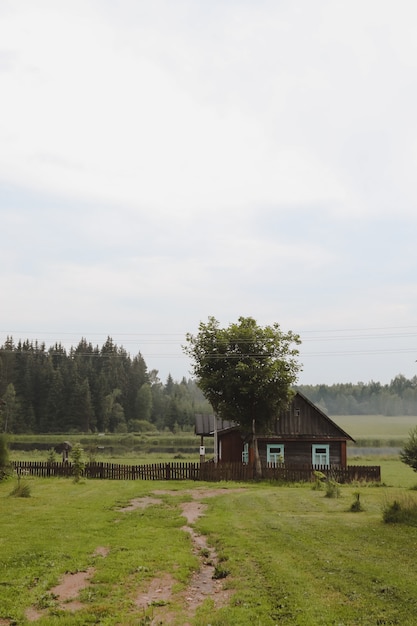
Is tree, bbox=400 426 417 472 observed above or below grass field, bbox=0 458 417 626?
above

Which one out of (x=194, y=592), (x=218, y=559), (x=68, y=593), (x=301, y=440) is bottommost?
(x=218, y=559)

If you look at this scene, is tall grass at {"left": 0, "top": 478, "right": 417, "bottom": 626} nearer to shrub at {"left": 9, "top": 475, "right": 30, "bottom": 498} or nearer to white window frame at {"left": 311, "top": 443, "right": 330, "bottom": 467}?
shrub at {"left": 9, "top": 475, "right": 30, "bottom": 498}

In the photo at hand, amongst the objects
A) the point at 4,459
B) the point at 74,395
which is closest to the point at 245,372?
the point at 4,459

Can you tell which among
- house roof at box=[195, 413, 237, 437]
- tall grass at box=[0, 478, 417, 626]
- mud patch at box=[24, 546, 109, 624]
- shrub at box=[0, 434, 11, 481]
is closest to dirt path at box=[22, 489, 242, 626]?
mud patch at box=[24, 546, 109, 624]

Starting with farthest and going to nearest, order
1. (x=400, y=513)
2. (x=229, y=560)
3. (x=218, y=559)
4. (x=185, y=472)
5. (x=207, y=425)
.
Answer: (x=207, y=425)
(x=185, y=472)
(x=400, y=513)
(x=218, y=559)
(x=229, y=560)

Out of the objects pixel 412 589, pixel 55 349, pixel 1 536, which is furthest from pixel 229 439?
Answer: pixel 55 349

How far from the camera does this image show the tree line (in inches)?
5143

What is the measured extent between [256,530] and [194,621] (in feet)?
27.9

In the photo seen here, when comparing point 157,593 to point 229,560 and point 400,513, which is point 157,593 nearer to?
point 229,560

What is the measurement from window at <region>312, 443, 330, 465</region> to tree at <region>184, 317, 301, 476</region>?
7197mm

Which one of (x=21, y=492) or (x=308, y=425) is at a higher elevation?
(x=308, y=425)

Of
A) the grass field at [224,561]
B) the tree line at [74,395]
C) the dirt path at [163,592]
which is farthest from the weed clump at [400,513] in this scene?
the tree line at [74,395]

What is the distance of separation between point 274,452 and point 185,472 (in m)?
11.0

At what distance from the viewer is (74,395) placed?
13162 cm
